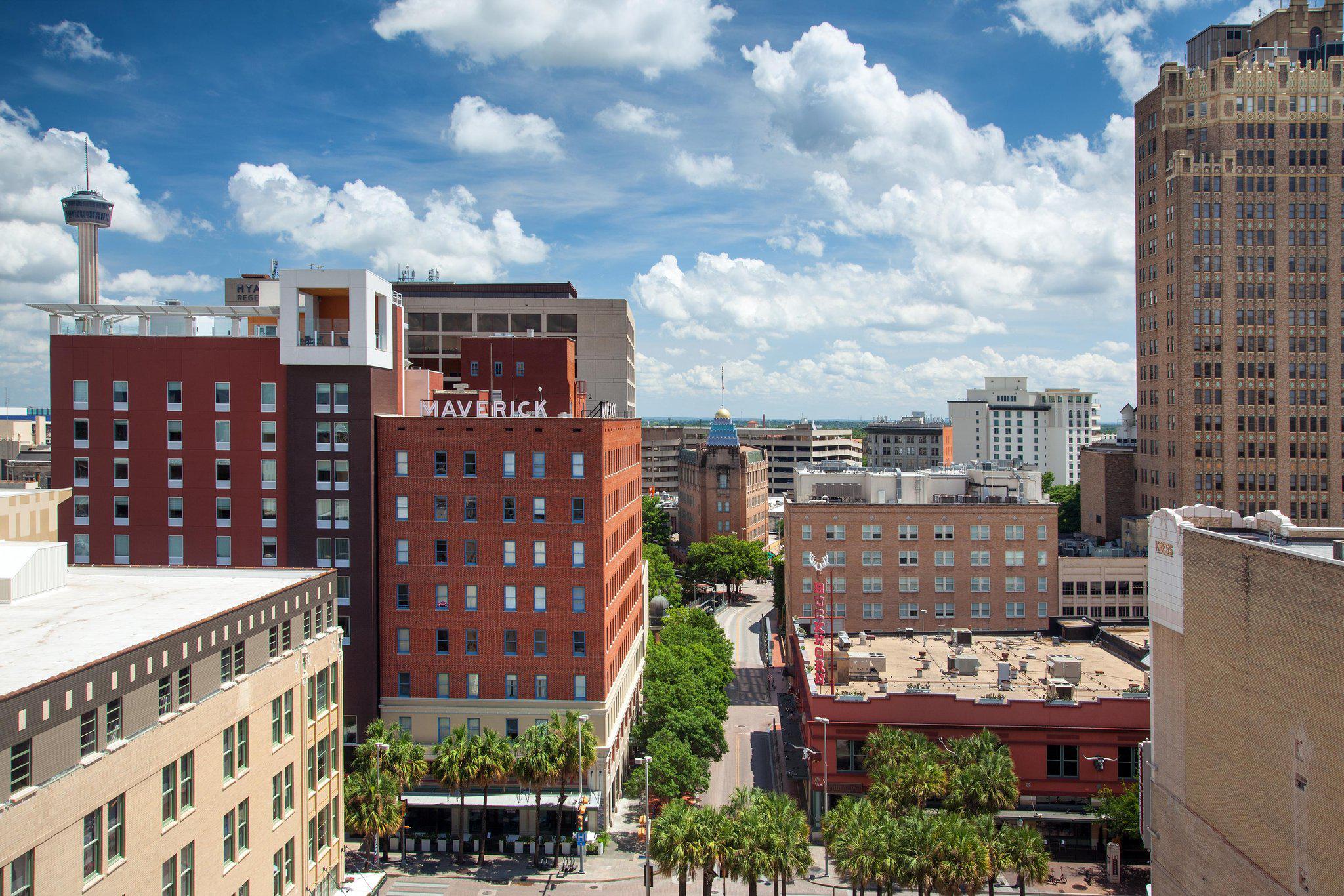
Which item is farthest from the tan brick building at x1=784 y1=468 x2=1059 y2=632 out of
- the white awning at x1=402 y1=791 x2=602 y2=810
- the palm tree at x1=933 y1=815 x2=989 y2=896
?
the palm tree at x1=933 y1=815 x2=989 y2=896

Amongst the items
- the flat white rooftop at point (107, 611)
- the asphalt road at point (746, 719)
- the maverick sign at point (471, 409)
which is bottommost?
the asphalt road at point (746, 719)

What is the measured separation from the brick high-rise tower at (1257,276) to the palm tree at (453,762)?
107 meters

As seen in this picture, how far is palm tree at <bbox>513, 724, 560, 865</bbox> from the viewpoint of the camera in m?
61.2

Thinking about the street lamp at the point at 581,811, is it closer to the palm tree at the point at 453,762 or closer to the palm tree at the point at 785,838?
the palm tree at the point at 453,762

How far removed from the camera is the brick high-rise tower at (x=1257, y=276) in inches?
4894

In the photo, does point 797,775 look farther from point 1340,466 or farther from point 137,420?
point 1340,466

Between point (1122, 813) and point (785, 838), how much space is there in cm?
2738

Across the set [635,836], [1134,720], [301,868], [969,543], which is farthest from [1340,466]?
[301,868]

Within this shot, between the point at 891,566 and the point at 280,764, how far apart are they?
69.9 metres

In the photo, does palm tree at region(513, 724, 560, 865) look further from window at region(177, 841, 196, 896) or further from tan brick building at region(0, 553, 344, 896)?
window at region(177, 841, 196, 896)

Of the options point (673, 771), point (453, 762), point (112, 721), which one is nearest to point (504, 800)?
point (453, 762)

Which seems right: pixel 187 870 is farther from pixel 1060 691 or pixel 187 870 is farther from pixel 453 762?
pixel 1060 691

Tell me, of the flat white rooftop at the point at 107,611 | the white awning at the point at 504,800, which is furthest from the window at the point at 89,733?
the white awning at the point at 504,800

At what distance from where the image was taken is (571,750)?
207ft
